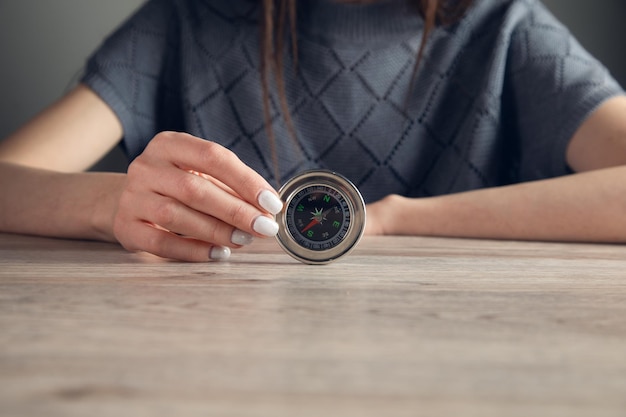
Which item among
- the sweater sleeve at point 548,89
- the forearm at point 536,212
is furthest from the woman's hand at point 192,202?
the sweater sleeve at point 548,89

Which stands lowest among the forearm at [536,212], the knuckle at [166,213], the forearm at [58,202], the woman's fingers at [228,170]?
the forearm at [536,212]

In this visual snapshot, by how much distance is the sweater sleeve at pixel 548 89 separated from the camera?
168 cm

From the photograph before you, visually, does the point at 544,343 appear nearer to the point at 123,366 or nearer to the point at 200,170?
the point at 123,366

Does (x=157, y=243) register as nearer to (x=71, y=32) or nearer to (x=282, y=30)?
(x=282, y=30)

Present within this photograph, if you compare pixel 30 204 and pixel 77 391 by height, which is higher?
pixel 77 391

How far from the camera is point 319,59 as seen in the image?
192cm

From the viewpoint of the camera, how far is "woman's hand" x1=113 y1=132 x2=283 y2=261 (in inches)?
37.1

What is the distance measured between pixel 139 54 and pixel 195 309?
132cm

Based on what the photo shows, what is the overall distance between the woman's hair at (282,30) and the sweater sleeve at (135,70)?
29 cm

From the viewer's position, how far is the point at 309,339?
1.90ft

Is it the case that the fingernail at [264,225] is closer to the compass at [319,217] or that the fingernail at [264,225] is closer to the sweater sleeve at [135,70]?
the compass at [319,217]

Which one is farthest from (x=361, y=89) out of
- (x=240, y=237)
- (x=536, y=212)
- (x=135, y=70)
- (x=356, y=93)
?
(x=240, y=237)

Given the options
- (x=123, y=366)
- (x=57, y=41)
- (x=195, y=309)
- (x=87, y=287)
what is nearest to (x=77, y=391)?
(x=123, y=366)

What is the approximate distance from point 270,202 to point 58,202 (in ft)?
1.86
